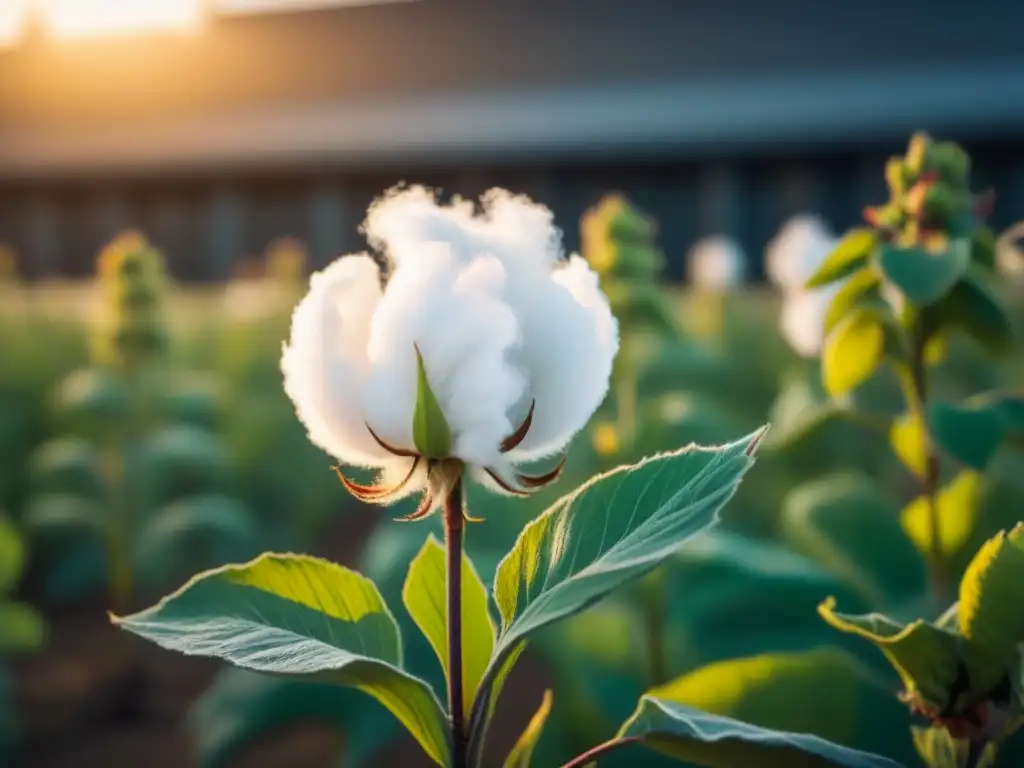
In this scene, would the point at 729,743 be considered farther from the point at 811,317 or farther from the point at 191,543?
the point at 191,543

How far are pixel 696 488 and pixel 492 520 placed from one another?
0.70 m

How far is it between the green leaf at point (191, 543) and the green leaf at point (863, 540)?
0.86 metres

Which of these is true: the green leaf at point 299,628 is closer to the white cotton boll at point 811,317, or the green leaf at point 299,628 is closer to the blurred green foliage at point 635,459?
the blurred green foliage at point 635,459

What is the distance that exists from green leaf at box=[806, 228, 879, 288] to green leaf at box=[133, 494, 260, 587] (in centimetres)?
101

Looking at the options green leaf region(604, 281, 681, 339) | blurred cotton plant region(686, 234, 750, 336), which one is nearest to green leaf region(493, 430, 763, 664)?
green leaf region(604, 281, 681, 339)

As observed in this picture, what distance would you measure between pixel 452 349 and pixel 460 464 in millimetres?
45

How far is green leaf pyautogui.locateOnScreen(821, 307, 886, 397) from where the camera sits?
66 cm

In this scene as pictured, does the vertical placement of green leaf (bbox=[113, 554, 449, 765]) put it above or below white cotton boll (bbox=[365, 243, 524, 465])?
below

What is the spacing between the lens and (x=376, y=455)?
401mm

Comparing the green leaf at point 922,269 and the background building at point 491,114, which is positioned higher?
the background building at point 491,114

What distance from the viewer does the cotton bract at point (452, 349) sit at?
38 cm

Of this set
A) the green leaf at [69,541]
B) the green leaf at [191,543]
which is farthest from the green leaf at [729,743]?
the green leaf at [69,541]

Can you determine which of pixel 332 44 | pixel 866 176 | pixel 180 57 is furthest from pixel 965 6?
pixel 180 57

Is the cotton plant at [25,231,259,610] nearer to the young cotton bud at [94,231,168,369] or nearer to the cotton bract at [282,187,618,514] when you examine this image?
the young cotton bud at [94,231,168,369]
